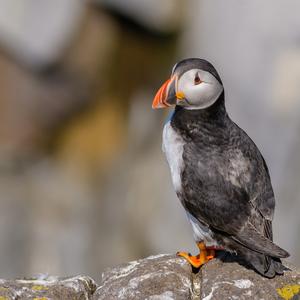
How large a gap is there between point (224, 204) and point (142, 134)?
34.6ft

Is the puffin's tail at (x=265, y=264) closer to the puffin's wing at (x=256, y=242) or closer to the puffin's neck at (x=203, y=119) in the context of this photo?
the puffin's wing at (x=256, y=242)

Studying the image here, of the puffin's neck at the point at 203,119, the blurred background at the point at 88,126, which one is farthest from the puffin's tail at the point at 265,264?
the blurred background at the point at 88,126

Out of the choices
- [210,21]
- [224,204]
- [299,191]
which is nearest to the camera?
[224,204]

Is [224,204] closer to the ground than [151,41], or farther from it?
closer to the ground

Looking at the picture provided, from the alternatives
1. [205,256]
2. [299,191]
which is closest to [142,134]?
[299,191]

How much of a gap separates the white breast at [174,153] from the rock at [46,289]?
2.79 ft

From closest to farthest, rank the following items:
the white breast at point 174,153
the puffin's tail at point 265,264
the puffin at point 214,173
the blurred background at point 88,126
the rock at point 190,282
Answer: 1. the rock at point 190,282
2. the puffin's tail at point 265,264
3. the puffin at point 214,173
4. the white breast at point 174,153
5. the blurred background at point 88,126

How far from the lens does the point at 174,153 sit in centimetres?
588

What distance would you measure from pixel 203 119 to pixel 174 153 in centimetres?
28

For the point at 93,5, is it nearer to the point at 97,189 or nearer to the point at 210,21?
the point at 210,21

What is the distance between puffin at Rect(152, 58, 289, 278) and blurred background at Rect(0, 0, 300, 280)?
863 centimetres

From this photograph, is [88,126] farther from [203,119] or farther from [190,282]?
[190,282]

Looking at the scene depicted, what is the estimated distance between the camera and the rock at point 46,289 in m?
5.34

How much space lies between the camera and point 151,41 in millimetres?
15711
